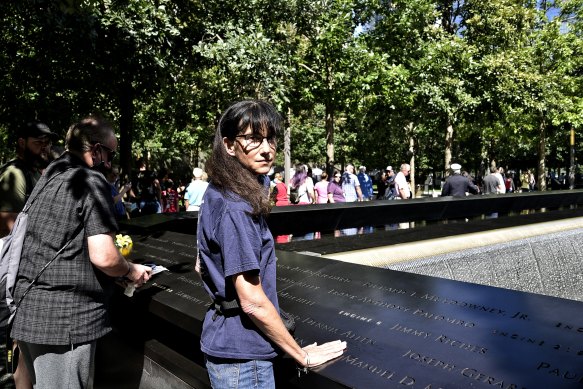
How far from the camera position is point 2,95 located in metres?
12.6

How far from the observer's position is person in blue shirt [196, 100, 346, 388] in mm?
1696

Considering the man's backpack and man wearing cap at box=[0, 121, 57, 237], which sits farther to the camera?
the man's backpack

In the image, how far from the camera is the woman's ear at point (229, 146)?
1.90m

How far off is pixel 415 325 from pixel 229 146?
3.93 feet

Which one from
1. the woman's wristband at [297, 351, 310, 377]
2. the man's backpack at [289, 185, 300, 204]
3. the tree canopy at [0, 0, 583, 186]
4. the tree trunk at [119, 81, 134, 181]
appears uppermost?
the tree canopy at [0, 0, 583, 186]

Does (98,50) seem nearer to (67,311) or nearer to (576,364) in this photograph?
(67,311)

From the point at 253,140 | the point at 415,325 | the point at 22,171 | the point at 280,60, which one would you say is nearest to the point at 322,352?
the point at 415,325

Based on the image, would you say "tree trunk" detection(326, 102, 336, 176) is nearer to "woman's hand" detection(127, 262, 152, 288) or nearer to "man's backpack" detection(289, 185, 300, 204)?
"man's backpack" detection(289, 185, 300, 204)

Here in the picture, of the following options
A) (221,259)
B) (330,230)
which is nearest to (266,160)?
(221,259)

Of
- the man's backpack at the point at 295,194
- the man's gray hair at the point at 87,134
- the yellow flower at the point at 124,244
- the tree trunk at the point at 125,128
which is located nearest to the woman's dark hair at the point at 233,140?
the man's gray hair at the point at 87,134

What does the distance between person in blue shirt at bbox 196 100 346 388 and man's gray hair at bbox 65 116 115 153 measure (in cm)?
92

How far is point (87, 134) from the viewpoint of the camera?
8.32 ft

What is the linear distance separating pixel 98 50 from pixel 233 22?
2835 mm

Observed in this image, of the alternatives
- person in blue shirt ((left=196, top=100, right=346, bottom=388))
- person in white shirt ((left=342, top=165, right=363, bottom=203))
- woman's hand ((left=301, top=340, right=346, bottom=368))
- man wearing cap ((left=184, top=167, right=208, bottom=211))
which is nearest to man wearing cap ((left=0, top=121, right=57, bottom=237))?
person in blue shirt ((left=196, top=100, right=346, bottom=388))
